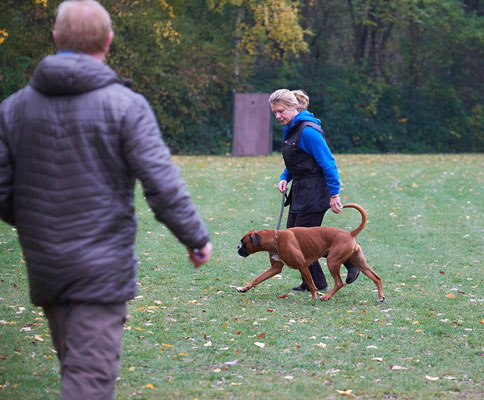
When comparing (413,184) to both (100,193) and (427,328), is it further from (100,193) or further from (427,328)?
(100,193)

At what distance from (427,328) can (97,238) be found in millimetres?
4090

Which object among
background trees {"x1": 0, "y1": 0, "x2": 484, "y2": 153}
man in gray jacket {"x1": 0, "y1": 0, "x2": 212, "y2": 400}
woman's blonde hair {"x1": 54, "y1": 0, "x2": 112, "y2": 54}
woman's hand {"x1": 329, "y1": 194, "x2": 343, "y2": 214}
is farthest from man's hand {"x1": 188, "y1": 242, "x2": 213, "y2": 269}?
background trees {"x1": 0, "y1": 0, "x2": 484, "y2": 153}

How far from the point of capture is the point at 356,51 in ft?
118

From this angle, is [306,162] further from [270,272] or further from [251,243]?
[270,272]

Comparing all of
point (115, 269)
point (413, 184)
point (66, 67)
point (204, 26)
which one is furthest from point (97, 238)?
point (204, 26)

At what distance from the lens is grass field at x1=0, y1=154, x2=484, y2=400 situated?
5.04 meters

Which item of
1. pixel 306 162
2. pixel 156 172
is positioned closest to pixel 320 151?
pixel 306 162

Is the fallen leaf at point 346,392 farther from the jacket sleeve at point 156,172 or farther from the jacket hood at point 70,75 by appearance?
the jacket hood at point 70,75

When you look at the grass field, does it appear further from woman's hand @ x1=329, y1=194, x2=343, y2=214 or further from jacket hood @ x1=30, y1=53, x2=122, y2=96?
jacket hood @ x1=30, y1=53, x2=122, y2=96

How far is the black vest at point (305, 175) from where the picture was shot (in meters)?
7.60

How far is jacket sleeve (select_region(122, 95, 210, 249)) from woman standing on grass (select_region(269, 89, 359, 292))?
13.8ft

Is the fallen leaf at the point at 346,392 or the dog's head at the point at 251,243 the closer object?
the fallen leaf at the point at 346,392

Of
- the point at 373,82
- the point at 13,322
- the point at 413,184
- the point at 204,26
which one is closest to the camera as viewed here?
the point at 13,322

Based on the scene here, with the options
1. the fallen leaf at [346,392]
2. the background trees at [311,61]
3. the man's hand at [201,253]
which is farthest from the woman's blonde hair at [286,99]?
the background trees at [311,61]
